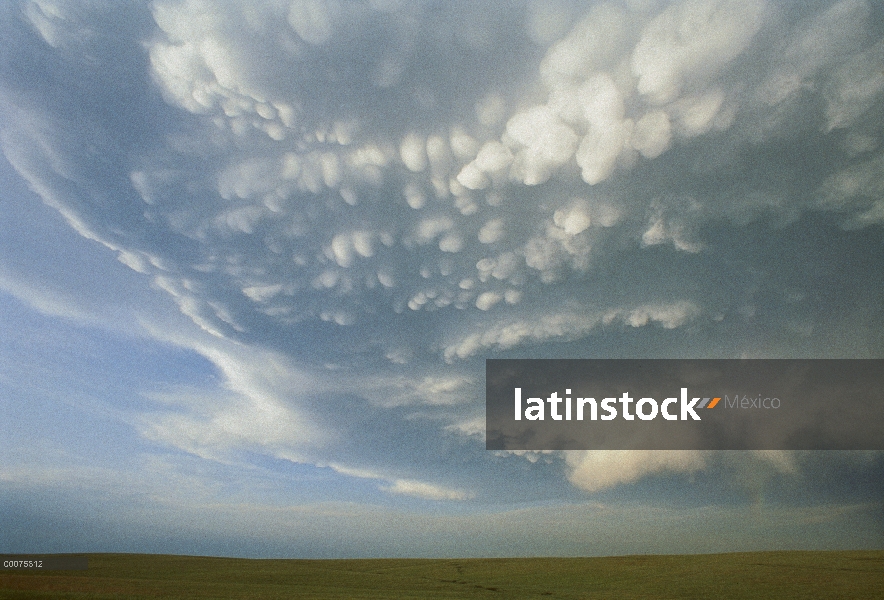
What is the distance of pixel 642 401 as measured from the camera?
40.7 meters

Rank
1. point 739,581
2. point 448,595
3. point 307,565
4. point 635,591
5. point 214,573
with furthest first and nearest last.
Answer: point 307,565 → point 214,573 → point 739,581 → point 635,591 → point 448,595

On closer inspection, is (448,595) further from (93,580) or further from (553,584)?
(93,580)

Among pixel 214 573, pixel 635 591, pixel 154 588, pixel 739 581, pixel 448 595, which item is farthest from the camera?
pixel 214 573

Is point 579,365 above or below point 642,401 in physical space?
above

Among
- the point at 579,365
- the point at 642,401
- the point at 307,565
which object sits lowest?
the point at 307,565

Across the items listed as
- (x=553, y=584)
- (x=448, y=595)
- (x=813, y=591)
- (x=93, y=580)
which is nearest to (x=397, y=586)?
(x=448, y=595)

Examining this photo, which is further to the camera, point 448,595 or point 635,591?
point 635,591

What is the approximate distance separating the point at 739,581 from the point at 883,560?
20222 mm

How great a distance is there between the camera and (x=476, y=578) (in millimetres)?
47938

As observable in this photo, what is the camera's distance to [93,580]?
37844 mm

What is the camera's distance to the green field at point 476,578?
35.4 meters

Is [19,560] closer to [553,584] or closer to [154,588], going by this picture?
[154,588]

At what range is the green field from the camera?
35.4 m

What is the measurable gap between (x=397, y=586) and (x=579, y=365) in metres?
23.6
